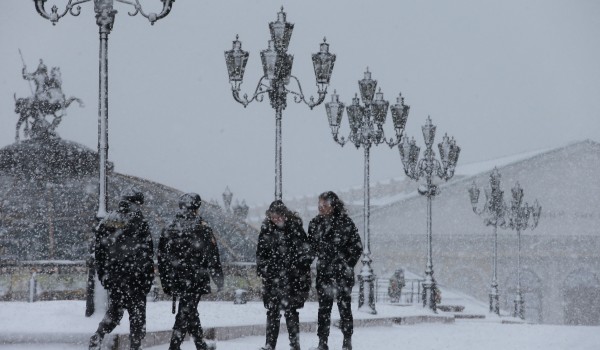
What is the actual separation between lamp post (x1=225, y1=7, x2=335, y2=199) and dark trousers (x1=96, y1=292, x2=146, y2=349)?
5333 mm

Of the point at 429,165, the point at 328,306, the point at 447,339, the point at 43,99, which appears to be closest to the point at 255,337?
the point at 447,339

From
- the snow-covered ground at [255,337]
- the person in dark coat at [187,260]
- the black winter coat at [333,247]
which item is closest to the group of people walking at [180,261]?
the person in dark coat at [187,260]

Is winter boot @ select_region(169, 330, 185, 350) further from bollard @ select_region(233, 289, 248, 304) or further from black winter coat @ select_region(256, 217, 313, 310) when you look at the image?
bollard @ select_region(233, 289, 248, 304)

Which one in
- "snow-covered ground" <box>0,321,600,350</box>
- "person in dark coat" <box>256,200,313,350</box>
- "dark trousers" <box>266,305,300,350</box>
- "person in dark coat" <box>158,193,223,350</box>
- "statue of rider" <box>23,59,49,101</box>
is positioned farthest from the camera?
"statue of rider" <box>23,59,49,101</box>

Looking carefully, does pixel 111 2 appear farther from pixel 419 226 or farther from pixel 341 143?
pixel 419 226

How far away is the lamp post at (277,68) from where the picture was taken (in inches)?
584

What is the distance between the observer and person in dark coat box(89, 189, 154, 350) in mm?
8969

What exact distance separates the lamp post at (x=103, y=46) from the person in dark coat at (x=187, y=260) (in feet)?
8.57

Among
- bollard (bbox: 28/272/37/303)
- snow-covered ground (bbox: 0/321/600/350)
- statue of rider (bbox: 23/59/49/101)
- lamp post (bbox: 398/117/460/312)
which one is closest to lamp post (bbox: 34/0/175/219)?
snow-covered ground (bbox: 0/321/600/350)

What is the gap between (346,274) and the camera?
33.1 ft

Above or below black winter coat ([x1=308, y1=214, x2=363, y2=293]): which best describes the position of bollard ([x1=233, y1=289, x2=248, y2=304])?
below

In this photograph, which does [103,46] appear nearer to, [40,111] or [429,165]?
[429,165]

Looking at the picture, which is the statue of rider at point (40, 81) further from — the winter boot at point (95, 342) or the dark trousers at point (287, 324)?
the winter boot at point (95, 342)

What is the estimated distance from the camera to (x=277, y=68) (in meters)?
15.0
